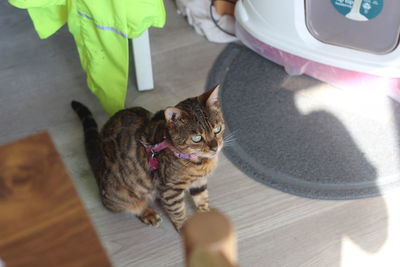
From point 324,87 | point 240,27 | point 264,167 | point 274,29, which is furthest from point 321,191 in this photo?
point 240,27

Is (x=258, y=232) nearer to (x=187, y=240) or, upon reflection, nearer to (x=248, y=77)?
(x=248, y=77)

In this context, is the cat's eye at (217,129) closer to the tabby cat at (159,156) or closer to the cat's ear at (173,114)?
the tabby cat at (159,156)

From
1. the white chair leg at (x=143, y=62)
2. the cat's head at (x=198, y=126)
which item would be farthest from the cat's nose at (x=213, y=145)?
the white chair leg at (x=143, y=62)

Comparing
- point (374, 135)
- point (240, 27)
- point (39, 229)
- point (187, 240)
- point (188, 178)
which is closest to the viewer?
point (187, 240)

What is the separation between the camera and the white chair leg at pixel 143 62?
1601mm

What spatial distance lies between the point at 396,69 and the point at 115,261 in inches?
44.0

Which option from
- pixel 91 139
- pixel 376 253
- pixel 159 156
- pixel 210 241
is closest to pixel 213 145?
pixel 159 156

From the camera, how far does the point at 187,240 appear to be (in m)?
0.49

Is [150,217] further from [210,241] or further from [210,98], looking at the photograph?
[210,241]

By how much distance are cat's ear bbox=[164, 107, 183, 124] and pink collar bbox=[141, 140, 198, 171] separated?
85 millimetres

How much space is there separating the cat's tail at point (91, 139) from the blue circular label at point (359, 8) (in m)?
0.93

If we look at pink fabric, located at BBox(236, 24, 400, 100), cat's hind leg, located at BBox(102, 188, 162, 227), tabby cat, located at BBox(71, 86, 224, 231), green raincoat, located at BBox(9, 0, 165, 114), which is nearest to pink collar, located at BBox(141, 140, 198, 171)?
tabby cat, located at BBox(71, 86, 224, 231)

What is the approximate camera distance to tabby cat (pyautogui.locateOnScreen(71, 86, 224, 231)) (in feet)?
3.86

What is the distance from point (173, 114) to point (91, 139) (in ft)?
1.49
